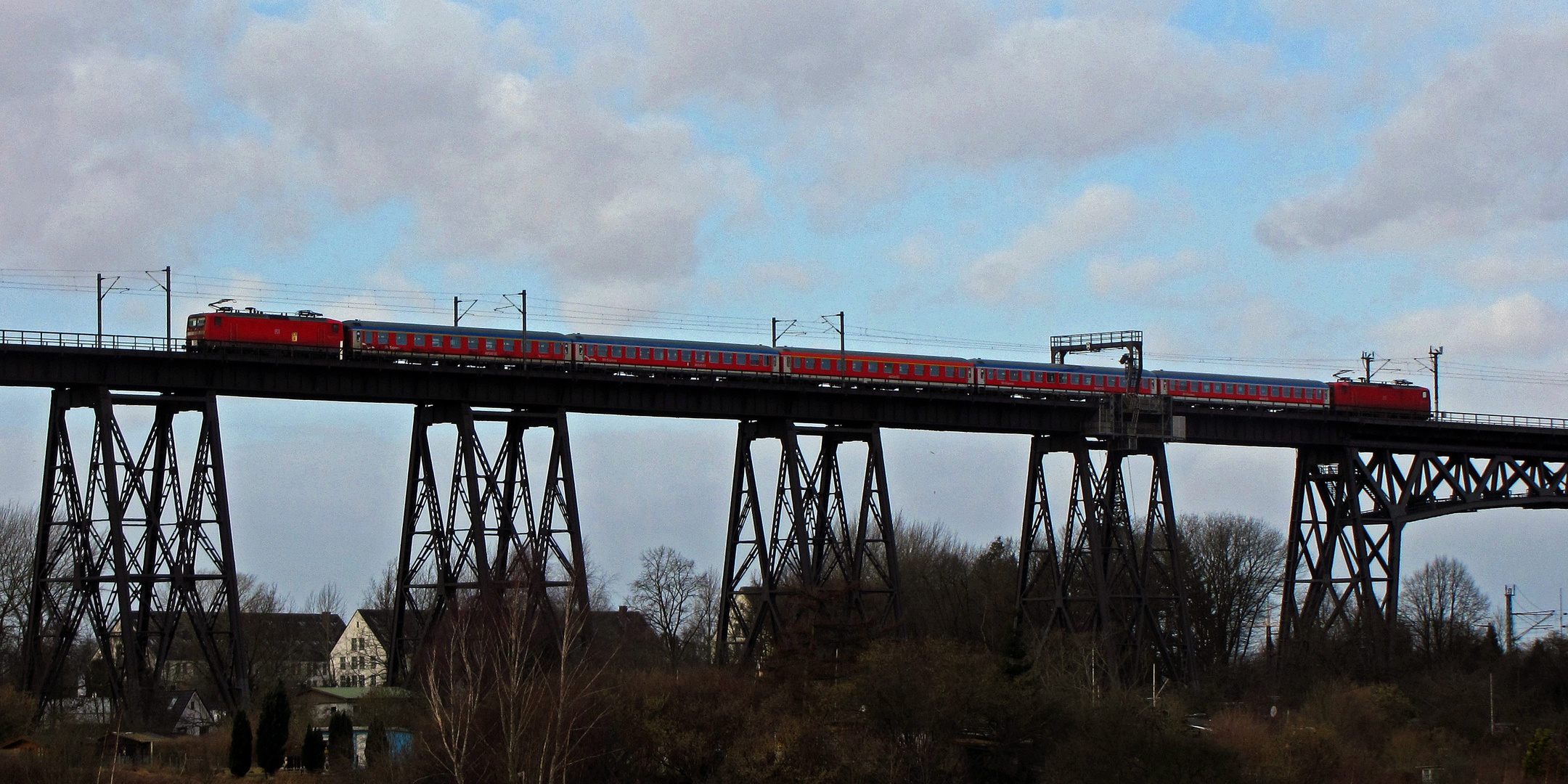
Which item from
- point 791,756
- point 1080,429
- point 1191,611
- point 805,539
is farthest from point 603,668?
point 1191,611

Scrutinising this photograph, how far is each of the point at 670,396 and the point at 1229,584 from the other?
45137 millimetres

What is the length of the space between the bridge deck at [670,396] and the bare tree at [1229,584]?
19.8 metres

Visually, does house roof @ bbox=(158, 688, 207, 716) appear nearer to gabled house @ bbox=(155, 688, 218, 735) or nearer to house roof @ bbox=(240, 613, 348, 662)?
gabled house @ bbox=(155, 688, 218, 735)

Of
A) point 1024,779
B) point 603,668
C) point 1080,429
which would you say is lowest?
point 1024,779

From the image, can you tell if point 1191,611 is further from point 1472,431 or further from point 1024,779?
point 1024,779

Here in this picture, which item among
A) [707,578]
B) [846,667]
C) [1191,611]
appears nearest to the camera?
[846,667]

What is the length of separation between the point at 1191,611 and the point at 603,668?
183 ft

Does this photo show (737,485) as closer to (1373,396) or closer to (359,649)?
(1373,396)

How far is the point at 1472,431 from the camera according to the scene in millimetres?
73938

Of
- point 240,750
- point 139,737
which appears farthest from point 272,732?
point 139,737

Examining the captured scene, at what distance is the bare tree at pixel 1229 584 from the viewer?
9000 cm

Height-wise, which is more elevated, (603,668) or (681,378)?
(681,378)

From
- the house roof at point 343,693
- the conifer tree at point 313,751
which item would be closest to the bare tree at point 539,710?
the conifer tree at point 313,751

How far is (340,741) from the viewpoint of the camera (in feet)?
148
